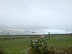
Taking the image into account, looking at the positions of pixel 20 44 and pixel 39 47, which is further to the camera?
pixel 20 44

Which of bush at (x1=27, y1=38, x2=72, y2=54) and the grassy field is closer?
bush at (x1=27, y1=38, x2=72, y2=54)

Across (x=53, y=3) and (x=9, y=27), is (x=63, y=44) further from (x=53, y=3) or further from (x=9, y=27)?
(x=9, y=27)

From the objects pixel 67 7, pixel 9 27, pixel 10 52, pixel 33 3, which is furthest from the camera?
pixel 67 7

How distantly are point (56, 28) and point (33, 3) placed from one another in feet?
2.83

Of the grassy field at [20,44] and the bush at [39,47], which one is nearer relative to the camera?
the bush at [39,47]

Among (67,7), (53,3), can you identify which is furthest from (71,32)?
(53,3)

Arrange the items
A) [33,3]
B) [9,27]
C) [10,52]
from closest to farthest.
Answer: [10,52] → [9,27] → [33,3]

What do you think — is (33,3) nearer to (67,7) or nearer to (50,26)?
(50,26)

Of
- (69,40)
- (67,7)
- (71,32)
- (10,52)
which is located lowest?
(10,52)

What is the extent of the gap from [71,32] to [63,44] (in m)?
0.44

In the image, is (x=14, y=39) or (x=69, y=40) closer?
(x=14, y=39)

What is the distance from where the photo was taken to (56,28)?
121 inches

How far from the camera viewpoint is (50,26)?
3.03 m

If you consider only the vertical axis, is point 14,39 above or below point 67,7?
below
